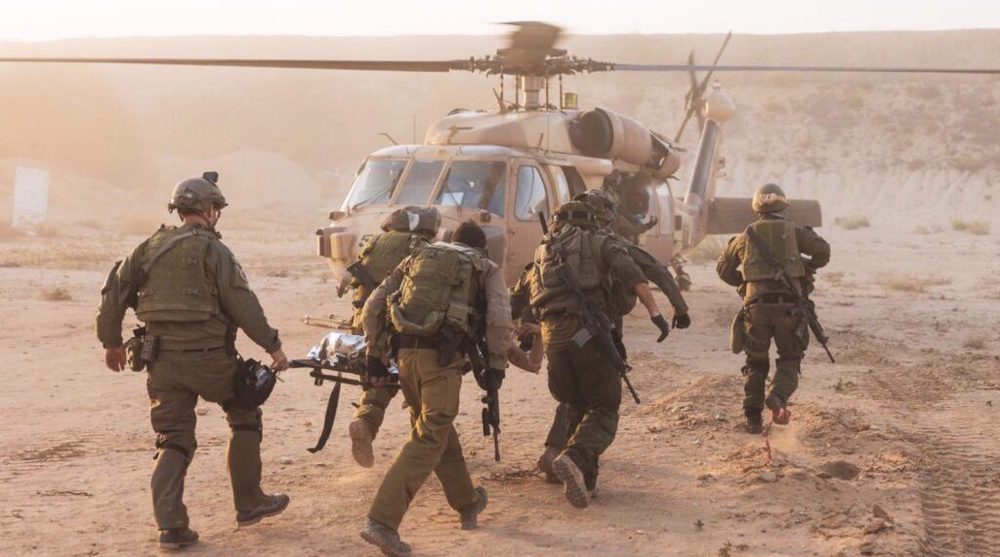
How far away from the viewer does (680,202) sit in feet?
54.2

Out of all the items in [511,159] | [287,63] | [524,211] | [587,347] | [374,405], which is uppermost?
[287,63]

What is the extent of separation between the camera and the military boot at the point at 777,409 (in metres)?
7.50

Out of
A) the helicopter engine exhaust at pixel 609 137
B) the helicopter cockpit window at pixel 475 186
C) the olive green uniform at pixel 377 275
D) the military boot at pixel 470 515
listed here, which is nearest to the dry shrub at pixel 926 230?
the helicopter engine exhaust at pixel 609 137

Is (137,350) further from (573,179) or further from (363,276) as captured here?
(573,179)

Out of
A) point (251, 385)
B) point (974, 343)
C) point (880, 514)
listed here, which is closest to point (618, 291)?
point (880, 514)

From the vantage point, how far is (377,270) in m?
6.73

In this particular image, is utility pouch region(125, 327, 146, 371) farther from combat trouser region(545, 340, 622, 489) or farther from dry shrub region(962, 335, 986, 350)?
dry shrub region(962, 335, 986, 350)

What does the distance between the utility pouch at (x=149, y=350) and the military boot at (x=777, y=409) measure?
3982mm

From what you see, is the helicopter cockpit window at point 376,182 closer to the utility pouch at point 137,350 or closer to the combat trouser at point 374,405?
the combat trouser at point 374,405

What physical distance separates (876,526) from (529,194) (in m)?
6.77

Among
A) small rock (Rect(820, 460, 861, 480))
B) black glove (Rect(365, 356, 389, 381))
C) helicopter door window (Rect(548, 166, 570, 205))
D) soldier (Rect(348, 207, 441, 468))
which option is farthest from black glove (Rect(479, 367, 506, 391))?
helicopter door window (Rect(548, 166, 570, 205))

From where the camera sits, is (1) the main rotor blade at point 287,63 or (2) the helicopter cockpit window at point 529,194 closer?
(1) the main rotor blade at point 287,63

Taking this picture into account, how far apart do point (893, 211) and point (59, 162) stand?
34.1m

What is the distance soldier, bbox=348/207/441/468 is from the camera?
6.02 meters
